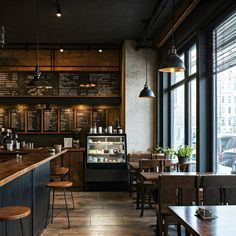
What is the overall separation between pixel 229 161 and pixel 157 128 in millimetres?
3707

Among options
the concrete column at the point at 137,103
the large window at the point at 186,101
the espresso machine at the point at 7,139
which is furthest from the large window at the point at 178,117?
the espresso machine at the point at 7,139

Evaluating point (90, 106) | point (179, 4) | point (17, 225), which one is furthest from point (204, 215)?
point (90, 106)

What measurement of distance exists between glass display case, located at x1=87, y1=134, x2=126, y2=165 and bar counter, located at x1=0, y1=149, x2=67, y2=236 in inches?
119

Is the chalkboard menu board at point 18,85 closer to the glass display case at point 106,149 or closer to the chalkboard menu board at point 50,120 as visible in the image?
the chalkboard menu board at point 50,120

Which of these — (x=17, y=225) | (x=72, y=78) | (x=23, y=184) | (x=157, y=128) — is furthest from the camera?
(x=72, y=78)

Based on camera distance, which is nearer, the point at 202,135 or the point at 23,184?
the point at 23,184

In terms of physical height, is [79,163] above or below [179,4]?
below

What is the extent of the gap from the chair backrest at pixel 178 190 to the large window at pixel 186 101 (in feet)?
7.67

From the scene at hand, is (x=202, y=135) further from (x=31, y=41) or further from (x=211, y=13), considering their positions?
(x=31, y=41)

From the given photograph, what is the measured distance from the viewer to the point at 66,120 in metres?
9.59

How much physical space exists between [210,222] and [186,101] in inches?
187

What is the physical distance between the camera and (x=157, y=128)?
8781 millimetres

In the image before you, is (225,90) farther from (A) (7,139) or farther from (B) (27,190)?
(A) (7,139)

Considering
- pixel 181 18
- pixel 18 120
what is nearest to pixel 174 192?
pixel 181 18
